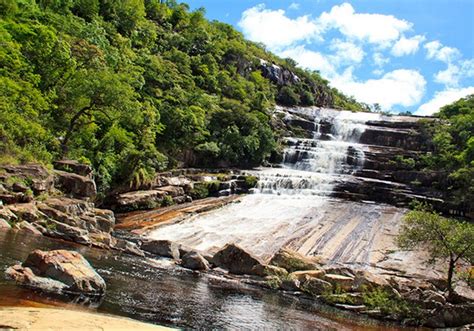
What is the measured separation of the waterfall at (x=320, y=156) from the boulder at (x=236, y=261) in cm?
2256

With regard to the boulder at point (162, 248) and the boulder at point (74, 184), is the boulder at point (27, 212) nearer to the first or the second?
the boulder at point (74, 184)

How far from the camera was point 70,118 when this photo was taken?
3741 centimetres

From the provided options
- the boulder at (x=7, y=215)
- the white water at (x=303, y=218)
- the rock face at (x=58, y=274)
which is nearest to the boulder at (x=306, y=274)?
the white water at (x=303, y=218)

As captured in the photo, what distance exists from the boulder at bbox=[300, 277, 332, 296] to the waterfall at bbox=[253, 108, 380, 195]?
2494 centimetres

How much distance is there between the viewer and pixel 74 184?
99.7 ft

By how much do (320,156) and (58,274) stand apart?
47107 millimetres

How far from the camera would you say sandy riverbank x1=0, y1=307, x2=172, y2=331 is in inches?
350

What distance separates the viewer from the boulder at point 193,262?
23734 mm

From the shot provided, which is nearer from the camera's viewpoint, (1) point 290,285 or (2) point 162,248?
(1) point 290,285

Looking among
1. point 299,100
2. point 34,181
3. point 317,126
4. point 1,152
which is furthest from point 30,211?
point 299,100

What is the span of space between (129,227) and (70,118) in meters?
12.1

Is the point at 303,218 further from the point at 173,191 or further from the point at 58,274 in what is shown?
the point at 58,274

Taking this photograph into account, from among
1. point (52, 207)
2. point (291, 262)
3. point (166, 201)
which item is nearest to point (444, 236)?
point (291, 262)

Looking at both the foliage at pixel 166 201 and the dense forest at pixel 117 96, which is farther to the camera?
the foliage at pixel 166 201
